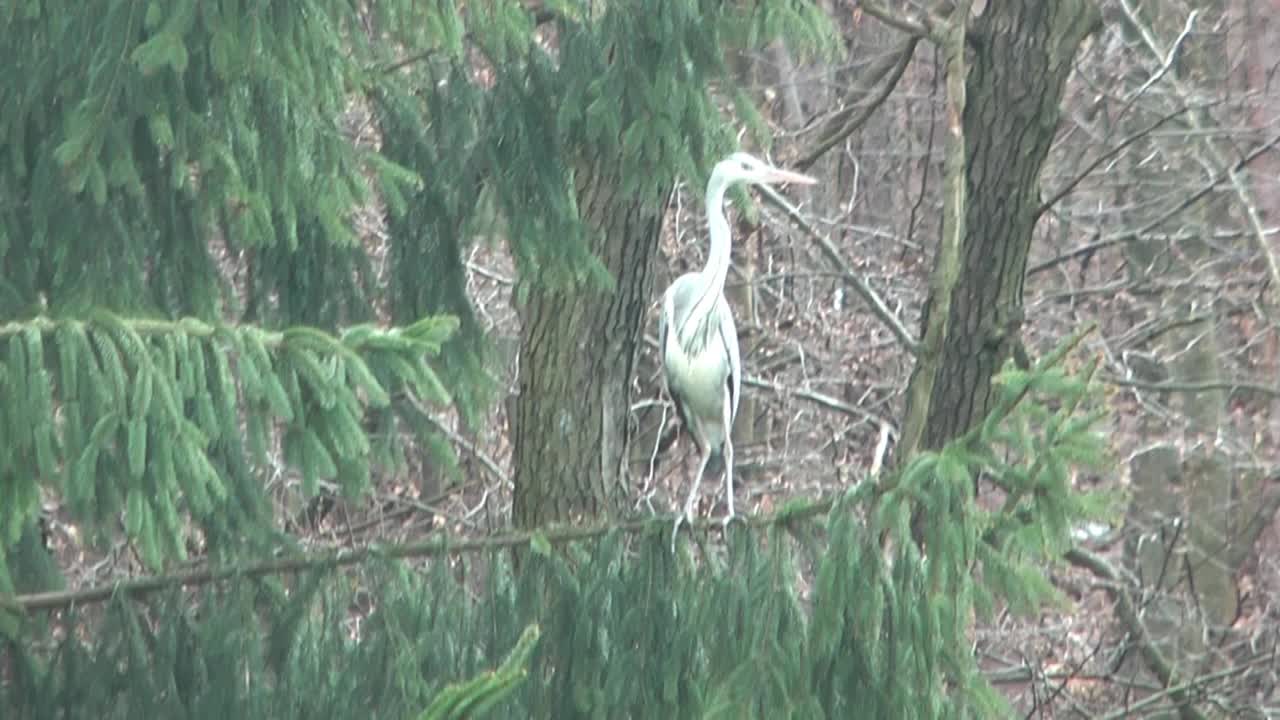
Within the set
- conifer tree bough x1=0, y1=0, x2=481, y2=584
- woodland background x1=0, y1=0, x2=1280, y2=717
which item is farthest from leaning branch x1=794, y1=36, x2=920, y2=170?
conifer tree bough x1=0, y1=0, x2=481, y2=584

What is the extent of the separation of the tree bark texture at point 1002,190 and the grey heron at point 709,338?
0.65 m

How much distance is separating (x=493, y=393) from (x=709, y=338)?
735mm

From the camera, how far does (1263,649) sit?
9.61 metres

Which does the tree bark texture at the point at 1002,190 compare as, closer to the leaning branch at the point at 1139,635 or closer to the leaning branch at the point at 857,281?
the leaning branch at the point at 857,281

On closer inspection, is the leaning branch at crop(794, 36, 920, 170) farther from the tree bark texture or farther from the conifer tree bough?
the conifer tree bough

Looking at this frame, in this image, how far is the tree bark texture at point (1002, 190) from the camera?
706 cm

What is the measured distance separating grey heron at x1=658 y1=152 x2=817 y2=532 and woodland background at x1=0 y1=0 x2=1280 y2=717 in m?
0.16

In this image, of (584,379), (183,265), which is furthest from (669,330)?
(183,265)

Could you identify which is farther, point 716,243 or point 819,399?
point 819,399

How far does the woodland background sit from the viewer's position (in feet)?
14.2

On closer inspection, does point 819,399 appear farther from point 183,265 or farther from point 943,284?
point 183,265

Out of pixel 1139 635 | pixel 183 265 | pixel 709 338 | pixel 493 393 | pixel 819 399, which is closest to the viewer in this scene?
pixel 183 265

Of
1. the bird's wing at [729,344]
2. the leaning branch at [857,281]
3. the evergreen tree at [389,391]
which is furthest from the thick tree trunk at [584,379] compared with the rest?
the leaning branch at [857,281]

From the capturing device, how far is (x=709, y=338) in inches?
275
